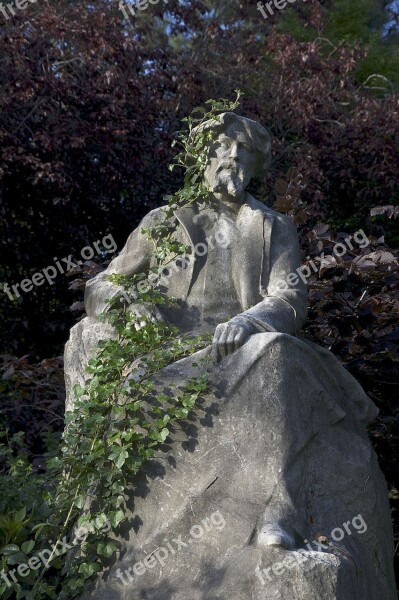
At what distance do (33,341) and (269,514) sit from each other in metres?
5.45

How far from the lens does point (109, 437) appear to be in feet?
12.7

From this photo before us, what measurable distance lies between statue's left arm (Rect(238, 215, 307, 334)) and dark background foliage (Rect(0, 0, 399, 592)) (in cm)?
143

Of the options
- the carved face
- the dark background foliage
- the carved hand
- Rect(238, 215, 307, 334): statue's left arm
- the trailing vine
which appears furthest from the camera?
the dark background foliage

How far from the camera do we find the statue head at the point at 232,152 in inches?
181

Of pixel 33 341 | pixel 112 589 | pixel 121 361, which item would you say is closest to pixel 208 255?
pixel 121 361

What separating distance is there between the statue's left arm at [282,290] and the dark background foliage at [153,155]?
56.2 inches

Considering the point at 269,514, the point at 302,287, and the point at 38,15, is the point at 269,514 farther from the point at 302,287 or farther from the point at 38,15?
the point at 38,15

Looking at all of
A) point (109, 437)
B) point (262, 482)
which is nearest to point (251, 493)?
point (262, 482)

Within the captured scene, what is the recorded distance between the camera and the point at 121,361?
4105mm

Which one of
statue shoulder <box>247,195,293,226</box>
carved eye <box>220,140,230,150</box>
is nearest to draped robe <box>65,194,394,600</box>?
statue shoulder <box>247,195,293,226</box>

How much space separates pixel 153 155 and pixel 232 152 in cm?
450

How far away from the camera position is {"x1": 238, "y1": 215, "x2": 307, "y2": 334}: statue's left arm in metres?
4.12

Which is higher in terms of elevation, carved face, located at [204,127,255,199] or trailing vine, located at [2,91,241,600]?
carved face, located at [204,127,255,199]

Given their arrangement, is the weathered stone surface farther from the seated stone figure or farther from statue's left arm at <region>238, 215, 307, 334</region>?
statue's left arm at <region>238, 215, 307, 334</region>
